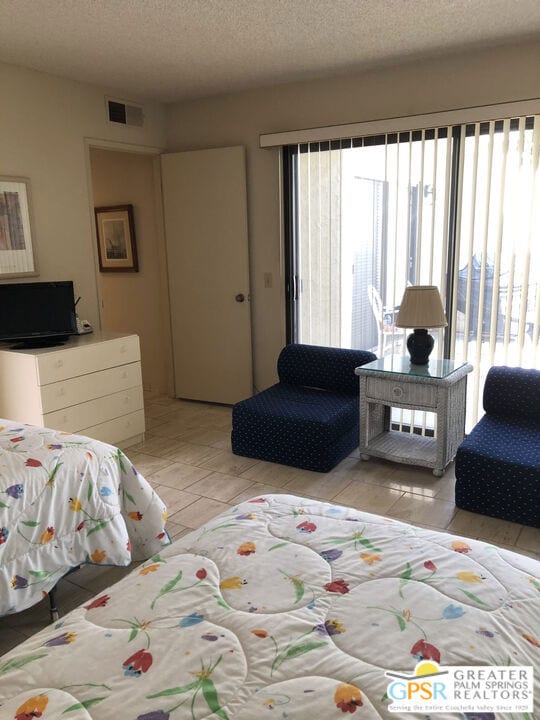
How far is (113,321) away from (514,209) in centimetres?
384

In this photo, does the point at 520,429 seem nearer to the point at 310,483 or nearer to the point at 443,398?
the point at 443,398

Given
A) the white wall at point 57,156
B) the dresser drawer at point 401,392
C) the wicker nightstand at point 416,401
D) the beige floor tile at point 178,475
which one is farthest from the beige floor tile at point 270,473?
the white wall at point 57,156

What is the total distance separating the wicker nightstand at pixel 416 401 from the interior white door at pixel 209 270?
1498 millimetres

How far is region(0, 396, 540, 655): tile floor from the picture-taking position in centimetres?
254

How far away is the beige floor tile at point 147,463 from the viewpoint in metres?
3.74

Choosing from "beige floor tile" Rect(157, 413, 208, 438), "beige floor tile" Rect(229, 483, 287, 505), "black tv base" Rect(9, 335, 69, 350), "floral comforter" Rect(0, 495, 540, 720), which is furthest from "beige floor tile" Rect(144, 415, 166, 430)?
"floral comforter" Rect(0, 495, 540, 720)

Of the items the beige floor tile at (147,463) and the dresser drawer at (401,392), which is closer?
the dresser drawer at (401,392)

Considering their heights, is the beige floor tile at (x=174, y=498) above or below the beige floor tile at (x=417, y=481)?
above

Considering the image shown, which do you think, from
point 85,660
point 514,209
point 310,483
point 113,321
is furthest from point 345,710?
point 113,321

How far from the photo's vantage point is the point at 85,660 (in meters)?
1.16

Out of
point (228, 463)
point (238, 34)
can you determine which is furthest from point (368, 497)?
point (238, 34)

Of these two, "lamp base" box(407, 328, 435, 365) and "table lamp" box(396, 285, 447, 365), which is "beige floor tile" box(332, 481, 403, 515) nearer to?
"lamp base" box(407, 328, 435, 365)

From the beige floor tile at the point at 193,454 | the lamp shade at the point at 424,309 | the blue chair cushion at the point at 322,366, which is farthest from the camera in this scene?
the blue chair cushion at the point at 322,366
